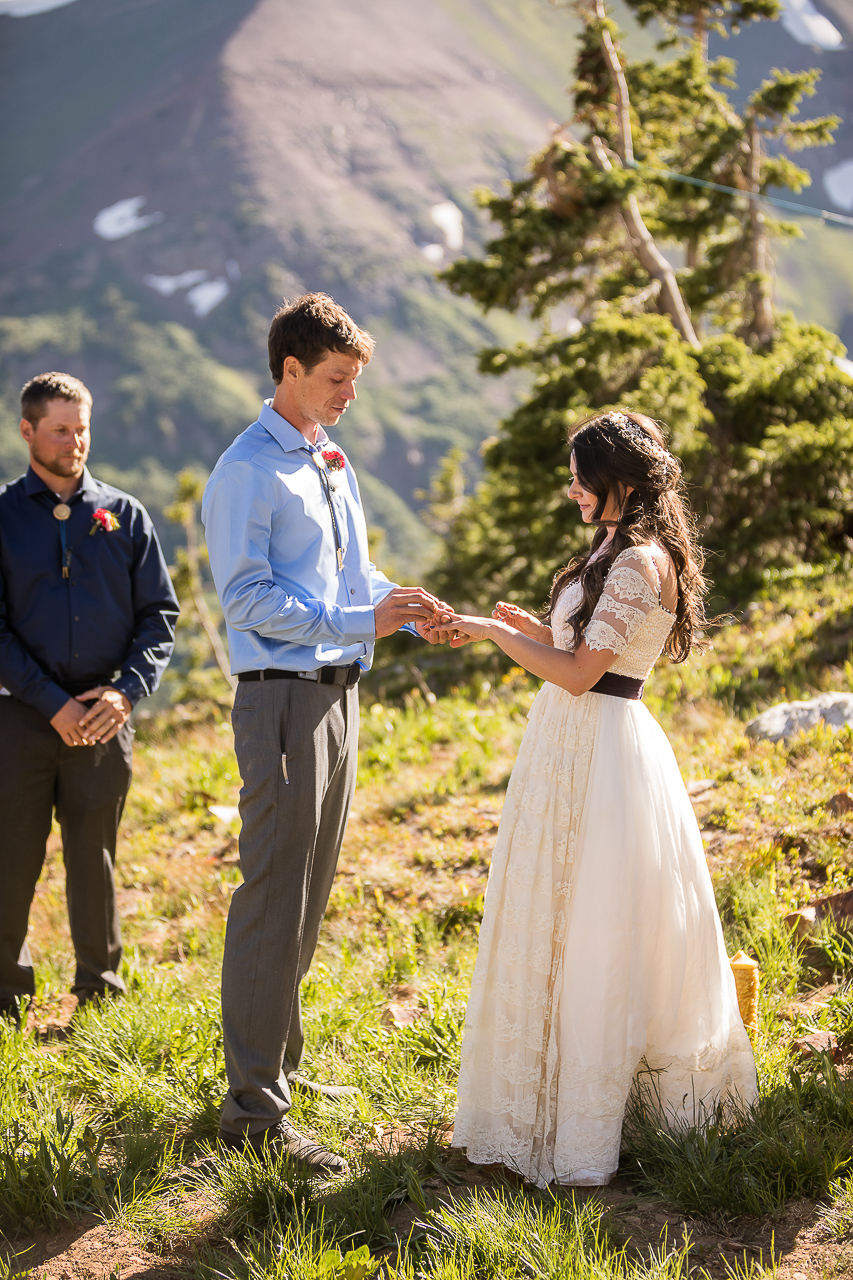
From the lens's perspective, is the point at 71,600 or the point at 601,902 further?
the point at 71,600

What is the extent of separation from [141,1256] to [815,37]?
18350 mm

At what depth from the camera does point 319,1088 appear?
136 inches

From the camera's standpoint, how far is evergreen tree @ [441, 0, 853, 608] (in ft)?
38.8

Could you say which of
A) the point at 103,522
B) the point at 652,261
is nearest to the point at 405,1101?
the point at 103,522

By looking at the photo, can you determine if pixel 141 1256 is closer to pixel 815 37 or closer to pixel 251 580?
pixel 251 580

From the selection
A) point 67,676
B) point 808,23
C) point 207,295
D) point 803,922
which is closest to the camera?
point 803,922

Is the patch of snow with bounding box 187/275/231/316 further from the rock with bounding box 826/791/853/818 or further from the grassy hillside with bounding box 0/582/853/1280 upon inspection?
the rock with bounding box 826/791/853/818

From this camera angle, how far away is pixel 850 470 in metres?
11.8

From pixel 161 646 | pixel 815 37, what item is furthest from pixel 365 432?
pixel 161 646

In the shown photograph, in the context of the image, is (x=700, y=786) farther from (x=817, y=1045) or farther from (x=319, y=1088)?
(x=319, y=1088)

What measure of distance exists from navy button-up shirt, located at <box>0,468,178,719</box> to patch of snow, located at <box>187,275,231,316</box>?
187m

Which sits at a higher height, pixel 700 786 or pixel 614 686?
pixel 614 686

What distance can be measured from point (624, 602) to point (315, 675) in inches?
39.2

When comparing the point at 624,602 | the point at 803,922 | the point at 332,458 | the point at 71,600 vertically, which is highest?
the point at 624,602
